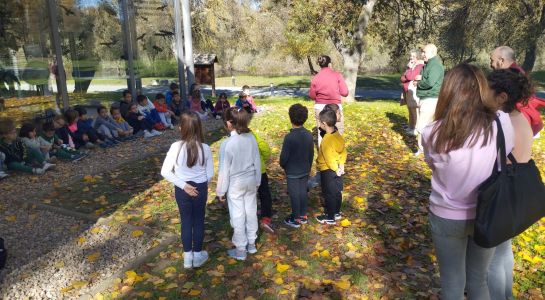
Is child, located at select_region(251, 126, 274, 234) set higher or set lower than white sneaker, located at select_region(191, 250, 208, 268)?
higher

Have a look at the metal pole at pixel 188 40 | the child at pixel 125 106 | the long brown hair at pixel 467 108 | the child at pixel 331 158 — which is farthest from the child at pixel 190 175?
the metal pole at pixel 188 40

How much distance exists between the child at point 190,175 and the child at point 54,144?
4974 mm

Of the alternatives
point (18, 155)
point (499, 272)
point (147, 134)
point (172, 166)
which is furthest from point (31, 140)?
point (499, 272)

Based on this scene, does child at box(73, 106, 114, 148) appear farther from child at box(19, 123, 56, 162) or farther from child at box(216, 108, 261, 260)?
child at box(216, 108, 261, 260)

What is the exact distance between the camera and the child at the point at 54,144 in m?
8.09

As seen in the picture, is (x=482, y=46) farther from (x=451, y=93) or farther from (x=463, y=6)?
(x=451, y=93)

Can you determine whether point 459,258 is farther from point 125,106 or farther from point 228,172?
point 125,106

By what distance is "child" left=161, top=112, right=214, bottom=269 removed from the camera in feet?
13.4

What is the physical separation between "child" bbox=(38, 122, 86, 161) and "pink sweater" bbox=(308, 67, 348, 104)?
15.8 ft

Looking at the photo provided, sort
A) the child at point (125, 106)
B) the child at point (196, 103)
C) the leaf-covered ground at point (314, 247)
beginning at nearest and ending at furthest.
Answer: the leaf-covered ground at point (314, 247) → the child at point (125, 106) → the child at point (196, 103)

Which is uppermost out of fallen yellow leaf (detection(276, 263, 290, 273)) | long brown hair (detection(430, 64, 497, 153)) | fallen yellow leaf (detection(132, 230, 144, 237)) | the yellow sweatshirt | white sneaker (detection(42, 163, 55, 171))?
long brown hair (detection(430, 64, 497, 153))

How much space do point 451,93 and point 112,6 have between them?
11.9 meters

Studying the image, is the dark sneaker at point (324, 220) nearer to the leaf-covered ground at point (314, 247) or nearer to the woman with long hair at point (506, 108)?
the leaf-covered ground at point (314, 247)

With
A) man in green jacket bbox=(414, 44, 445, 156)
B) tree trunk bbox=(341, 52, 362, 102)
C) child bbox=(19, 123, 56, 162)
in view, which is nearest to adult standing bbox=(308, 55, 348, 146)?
man in green jacket bbox=(414, 44, 445, 156)
